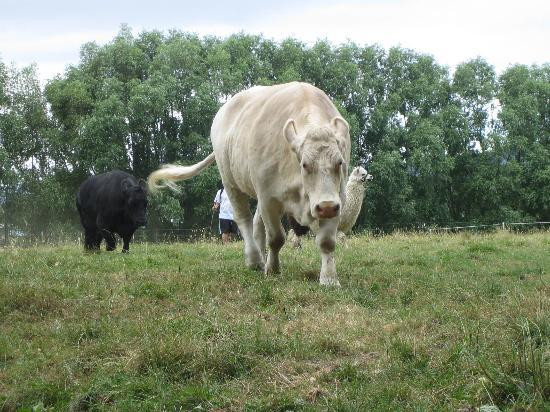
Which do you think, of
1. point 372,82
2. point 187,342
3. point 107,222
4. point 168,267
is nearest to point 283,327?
point 187,342

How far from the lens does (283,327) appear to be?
17.9 feet

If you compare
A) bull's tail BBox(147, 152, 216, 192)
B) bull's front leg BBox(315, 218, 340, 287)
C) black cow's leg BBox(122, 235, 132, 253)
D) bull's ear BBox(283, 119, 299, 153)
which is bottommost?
black cow's leg BBox(122, 235, 132, 253)

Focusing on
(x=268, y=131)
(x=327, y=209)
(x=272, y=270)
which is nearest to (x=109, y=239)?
(x=272, y=270)

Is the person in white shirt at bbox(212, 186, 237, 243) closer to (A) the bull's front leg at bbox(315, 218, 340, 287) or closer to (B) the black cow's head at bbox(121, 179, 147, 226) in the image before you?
(B) the black cow's head at bbox(121, 179, 147, 226)

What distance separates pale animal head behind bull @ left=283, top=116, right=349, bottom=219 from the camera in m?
7.21

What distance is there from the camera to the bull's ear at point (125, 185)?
1495 centimetres

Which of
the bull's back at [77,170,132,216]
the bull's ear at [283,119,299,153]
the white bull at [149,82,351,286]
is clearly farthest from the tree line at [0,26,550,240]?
the bull's ear at [283,119,299,153]

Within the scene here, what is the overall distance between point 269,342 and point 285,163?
3531 mm

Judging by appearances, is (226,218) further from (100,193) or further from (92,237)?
(100,193)

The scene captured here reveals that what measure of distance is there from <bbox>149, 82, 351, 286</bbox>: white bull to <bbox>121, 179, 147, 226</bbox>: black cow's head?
17.5ft

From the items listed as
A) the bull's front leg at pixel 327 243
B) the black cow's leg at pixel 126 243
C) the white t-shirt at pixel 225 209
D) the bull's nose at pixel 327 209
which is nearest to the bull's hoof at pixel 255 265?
the bull's front leg at pixel 327 243

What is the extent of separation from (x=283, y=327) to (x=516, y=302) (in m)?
2.02

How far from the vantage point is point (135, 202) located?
14.9 metres

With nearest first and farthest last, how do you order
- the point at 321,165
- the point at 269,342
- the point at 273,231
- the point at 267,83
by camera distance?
Answer: the point at 269,342
the point at 321,165
the point at 273,231
the point at 267,83
